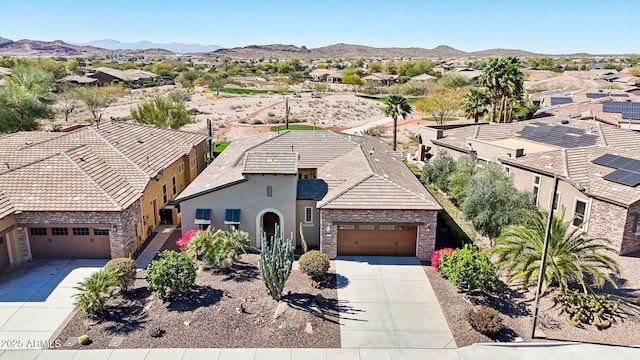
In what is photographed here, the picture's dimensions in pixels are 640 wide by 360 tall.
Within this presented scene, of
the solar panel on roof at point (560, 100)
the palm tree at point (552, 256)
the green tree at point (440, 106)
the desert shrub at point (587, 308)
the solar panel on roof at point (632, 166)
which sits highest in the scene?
the solar panel on roof at point (560, 100)

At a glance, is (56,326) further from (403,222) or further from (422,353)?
(403,222)

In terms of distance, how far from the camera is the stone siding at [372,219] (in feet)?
73.0

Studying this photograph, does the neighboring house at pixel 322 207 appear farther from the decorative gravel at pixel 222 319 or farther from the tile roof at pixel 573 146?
the tile roof at pixel 573 146

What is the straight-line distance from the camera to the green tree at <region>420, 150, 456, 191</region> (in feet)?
108

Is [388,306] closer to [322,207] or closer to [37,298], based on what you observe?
[322,207]

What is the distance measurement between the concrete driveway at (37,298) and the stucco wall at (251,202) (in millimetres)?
5331

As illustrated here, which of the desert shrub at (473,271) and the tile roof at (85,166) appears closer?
the desert shrub at (473,271)

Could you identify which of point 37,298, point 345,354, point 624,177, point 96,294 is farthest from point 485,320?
point 37,298

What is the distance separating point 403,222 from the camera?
22.5 m

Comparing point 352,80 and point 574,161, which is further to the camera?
point 352,80

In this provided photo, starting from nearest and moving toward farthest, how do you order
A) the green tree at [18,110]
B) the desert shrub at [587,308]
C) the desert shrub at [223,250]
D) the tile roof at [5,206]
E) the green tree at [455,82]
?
1. the desert shrub at [587,308]
2. the tile roof at [5,206]
3. the desert shrub at [223,250]
4. the green tree at [18,110]
5. the green tree at [455,82]

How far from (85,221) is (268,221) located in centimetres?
903

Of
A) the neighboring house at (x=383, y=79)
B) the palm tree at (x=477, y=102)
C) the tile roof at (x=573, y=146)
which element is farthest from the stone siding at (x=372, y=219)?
the neighboring house at (x=383, y=79)

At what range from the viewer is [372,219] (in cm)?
2239
